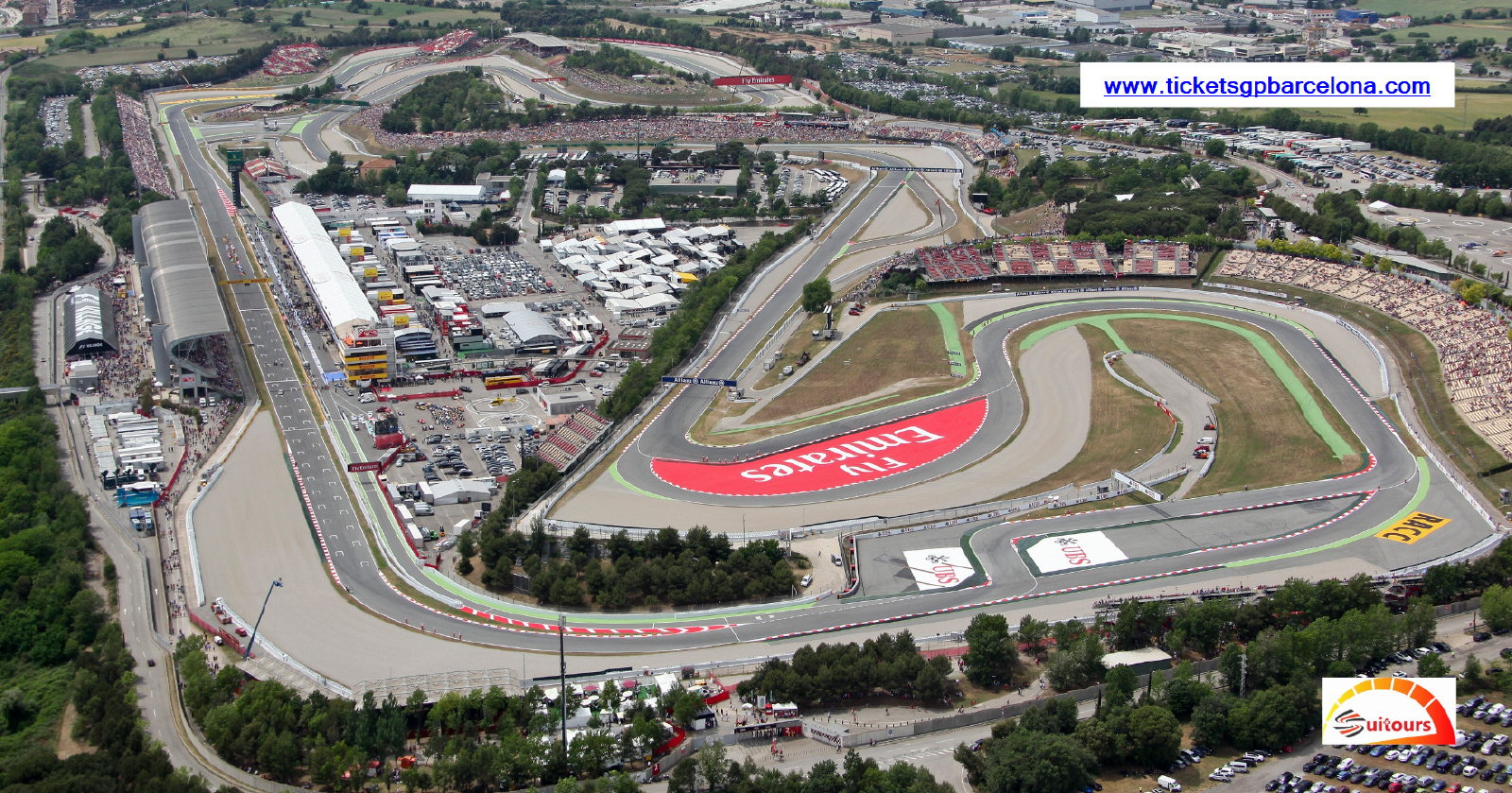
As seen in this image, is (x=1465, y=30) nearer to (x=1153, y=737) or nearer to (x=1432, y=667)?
(x=1432, y=667)

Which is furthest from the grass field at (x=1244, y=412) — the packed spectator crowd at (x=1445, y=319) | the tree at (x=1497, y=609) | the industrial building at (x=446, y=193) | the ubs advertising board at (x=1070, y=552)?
the industrial building at (x=446, y=193)

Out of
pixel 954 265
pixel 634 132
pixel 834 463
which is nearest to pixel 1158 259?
pixel 954 265

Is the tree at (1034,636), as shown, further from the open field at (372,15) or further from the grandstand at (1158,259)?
the open field at (372,15)

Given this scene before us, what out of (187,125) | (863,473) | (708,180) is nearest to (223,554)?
(863,473)

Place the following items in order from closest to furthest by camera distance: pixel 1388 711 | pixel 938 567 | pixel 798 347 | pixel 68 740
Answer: pixel 1388 711 < pixel 68 740 < pixel 938 567 < pixel 798 347

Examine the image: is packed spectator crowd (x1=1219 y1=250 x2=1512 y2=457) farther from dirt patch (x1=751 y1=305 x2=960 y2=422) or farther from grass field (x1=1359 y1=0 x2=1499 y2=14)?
grass field (x1=1359 y1=0 x2=1499 y2=14)

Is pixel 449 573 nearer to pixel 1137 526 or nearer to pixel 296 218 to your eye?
pixel 1137 526

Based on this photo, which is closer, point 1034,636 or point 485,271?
point 1034,636

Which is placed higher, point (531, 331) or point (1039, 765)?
point (531, 331)
